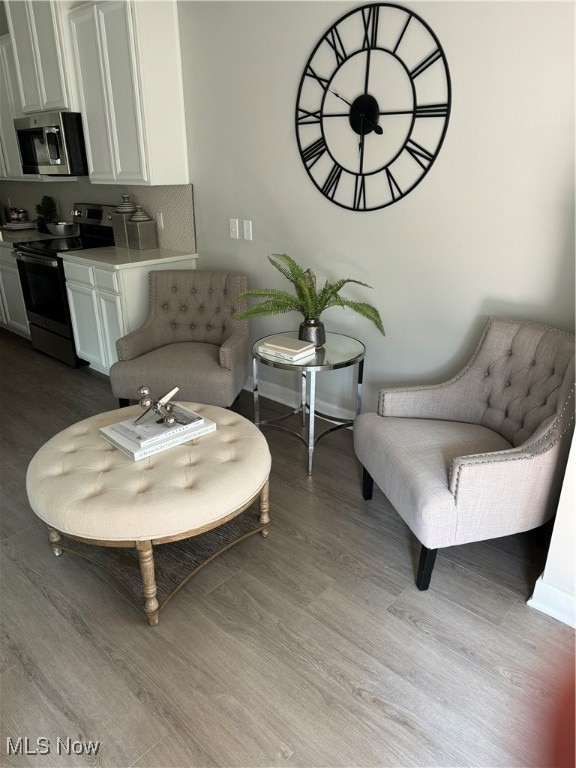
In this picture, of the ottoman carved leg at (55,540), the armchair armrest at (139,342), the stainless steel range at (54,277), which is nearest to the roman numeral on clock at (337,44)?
the armchair armrest at (139,342)

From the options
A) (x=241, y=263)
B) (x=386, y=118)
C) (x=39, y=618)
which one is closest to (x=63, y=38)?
(x=241, y=263)

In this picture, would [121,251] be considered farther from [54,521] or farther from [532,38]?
[532,38]

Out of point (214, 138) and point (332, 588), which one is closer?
point (332, 588)

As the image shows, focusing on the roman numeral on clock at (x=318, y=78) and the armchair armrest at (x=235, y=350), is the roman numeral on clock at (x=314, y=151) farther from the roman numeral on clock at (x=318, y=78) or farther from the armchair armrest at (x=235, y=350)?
the armchair armrest at (x=235, y=350)

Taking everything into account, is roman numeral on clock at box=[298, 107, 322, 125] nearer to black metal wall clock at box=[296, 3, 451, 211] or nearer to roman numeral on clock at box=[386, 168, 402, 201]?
black metal wall clock at box=[296, 3, 451, 211]

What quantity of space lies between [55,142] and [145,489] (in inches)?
125

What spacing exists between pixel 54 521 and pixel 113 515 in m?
0.21

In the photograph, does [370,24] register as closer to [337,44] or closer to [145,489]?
[337,44]

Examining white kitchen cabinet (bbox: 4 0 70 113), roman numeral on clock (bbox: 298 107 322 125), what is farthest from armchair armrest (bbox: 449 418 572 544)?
white kitchen cabinet (bbox: 4 0 70 113)

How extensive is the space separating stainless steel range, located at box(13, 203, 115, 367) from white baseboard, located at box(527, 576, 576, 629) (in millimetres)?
3457

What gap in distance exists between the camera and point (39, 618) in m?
1.85

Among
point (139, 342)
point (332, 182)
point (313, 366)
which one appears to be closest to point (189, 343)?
point (139, 342)

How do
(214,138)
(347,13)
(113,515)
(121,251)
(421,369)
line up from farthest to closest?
1. (121,251)
2. (214,138)
3. (421,369)
4. (347,13)
5. (113,515)

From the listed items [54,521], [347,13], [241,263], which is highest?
[347,13]
